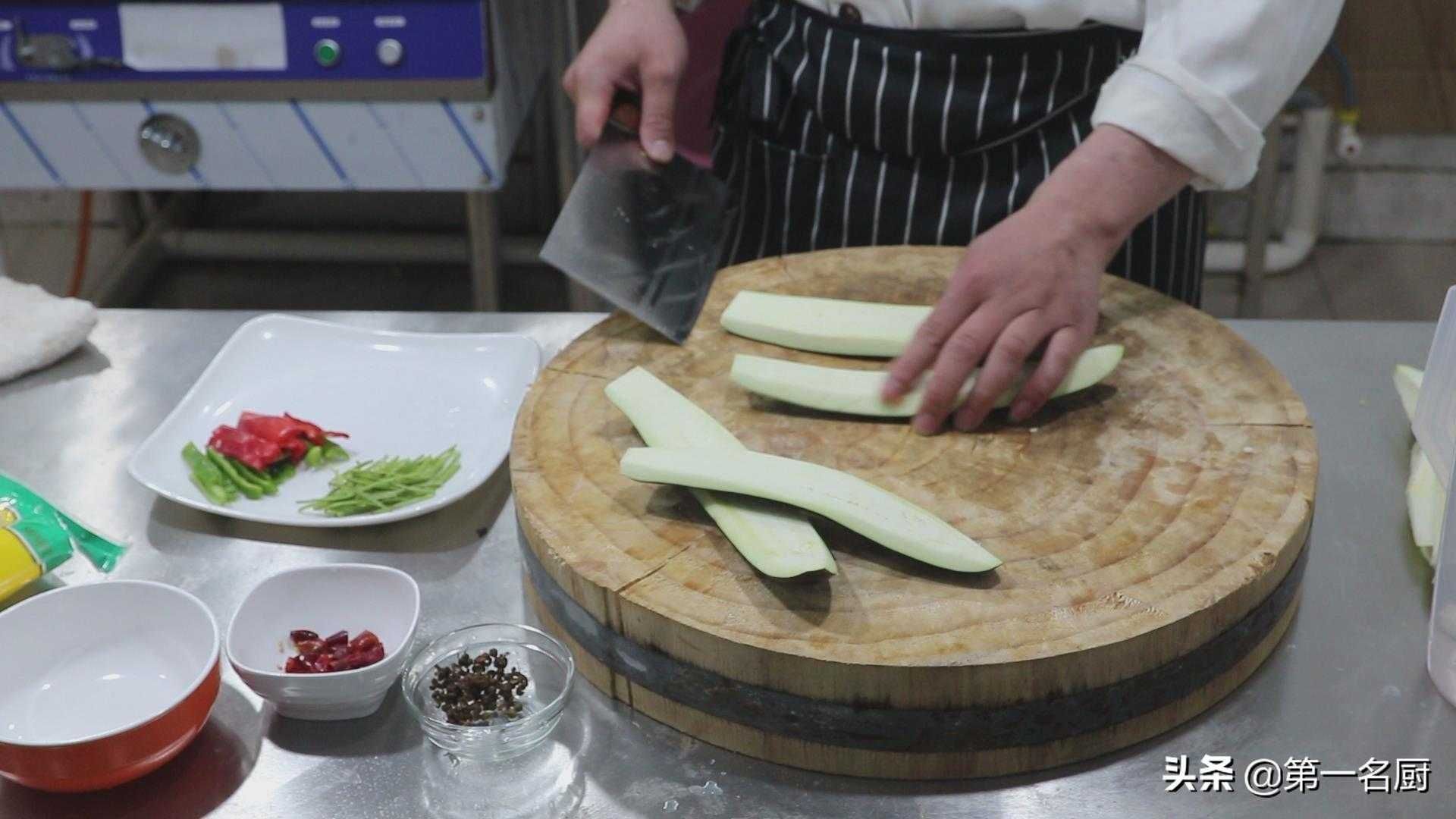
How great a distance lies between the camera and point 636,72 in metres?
1.69

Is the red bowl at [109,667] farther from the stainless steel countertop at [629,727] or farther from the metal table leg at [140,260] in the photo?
the metal table leg at [140,260]

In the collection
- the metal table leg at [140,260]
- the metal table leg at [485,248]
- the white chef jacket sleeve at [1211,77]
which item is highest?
the white chef jacket sleeve at [1211,77]

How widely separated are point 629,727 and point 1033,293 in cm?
56

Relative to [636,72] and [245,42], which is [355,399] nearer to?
[636,72]

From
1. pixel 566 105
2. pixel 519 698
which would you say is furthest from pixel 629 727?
pixel 566 105

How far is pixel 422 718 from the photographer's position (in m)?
1.04

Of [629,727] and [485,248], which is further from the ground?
[629,727]

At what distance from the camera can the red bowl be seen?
103cm

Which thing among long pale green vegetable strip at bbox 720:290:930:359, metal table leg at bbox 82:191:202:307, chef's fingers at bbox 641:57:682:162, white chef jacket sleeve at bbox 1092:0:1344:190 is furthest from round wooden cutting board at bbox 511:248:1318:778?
metal table leg at bbox 82:191:202:307

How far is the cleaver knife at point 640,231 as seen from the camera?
148 centimetres

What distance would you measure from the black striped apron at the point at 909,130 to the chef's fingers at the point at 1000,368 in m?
0.41

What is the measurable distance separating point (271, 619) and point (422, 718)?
7.7 inches

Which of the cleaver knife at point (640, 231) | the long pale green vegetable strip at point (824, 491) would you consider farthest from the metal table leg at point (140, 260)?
the long pale green vegetable strip at point (824, 491)

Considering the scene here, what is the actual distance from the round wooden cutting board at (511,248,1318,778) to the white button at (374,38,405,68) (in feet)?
5.00
